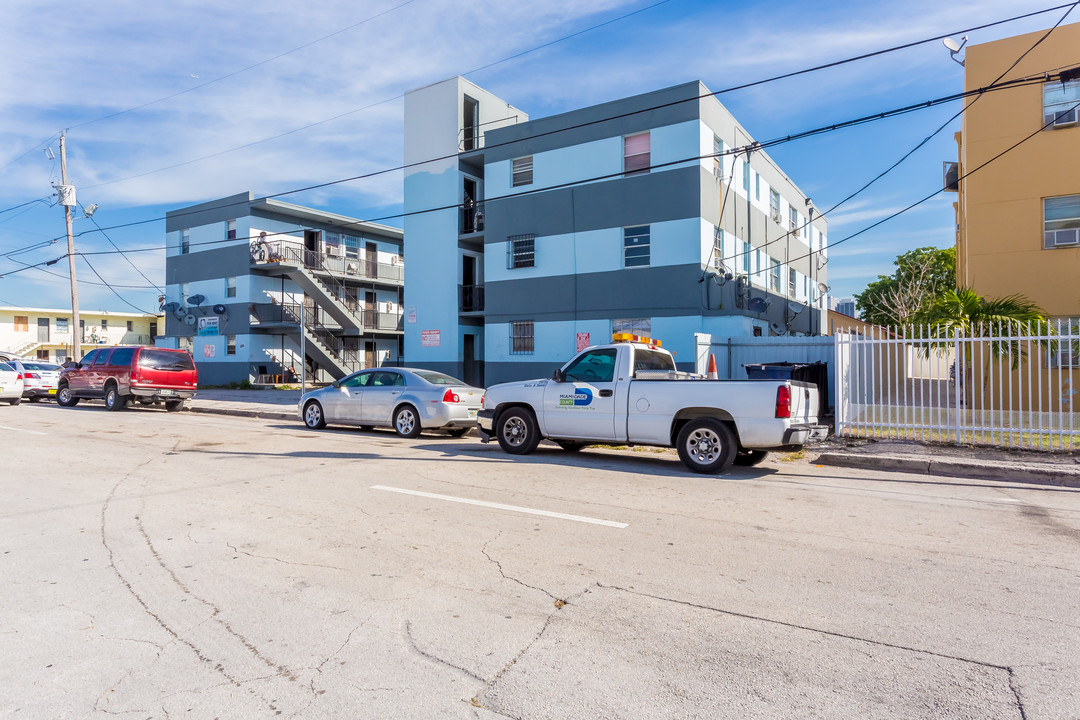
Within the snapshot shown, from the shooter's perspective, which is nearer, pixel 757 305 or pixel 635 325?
pixel 635 325

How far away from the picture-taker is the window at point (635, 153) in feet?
67.2

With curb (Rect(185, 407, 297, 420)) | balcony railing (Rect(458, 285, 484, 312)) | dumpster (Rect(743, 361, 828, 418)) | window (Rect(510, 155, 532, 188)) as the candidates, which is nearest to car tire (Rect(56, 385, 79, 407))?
curb (Rect(185, 407, 297, 420))

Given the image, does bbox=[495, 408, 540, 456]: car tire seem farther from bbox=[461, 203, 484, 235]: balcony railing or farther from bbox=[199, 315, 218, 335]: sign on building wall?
bbox=[199, 315, 218, 335]: sign on building wall

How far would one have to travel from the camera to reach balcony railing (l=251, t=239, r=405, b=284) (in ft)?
108

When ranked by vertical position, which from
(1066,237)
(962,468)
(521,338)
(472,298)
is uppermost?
(1066,237)

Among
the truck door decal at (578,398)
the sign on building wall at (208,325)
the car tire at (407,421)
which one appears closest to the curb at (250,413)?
the car tire at (407,421)

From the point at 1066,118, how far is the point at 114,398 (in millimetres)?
26056

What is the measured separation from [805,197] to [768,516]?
99.7 feet

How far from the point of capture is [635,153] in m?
20.7

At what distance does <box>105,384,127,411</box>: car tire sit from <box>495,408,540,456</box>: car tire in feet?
47.9

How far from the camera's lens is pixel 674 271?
19859 mm

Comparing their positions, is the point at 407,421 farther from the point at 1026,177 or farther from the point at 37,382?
the point at 37,382

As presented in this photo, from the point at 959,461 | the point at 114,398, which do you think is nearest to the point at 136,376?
the point at 114,398

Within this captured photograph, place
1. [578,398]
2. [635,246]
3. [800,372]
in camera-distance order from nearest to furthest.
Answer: [578,398] < [800,372] < [635,246]
